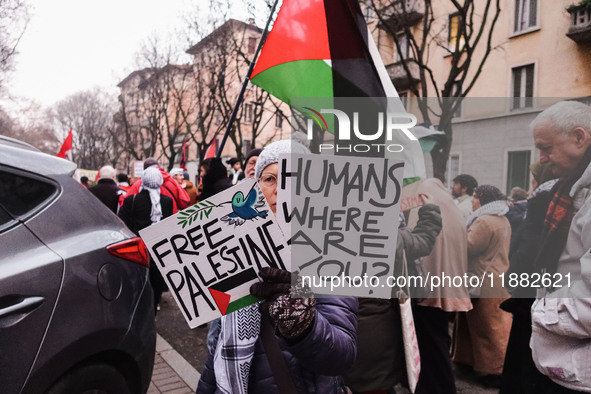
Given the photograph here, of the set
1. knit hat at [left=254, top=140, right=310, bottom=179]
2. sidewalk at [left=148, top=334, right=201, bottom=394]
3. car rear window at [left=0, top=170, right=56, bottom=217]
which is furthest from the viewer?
sidewalk at [left=148, top=334, right=201, bottom=394]

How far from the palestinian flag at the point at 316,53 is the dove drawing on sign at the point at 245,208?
0.85 meters

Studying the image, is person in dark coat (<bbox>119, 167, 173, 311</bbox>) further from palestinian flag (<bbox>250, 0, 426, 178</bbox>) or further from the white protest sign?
the white protest sign

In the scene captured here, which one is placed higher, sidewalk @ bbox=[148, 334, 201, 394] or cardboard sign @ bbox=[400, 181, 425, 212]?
cardboard sign @ bbox=[400, 181, 425, 212]

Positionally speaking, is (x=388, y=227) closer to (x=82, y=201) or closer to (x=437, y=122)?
(x=437, y=122)

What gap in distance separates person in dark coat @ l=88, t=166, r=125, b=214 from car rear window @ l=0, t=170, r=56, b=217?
4.25 m

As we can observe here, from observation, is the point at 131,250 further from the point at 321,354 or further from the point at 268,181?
the point at 321,354

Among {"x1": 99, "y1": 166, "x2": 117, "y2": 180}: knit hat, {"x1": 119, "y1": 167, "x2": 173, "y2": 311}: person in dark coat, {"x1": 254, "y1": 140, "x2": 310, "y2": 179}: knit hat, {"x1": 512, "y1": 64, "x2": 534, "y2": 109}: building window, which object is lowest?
{"x1": 119, "y1": 167, "x2": 173, "y2": 311}: person in dark coat

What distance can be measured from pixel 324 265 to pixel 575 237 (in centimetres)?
81

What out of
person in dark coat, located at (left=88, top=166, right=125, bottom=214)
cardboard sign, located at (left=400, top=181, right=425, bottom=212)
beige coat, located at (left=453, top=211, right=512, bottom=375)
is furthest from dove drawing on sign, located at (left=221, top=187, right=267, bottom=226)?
person in dark coat, located at (left=88, top=166, right=125, bottom=214)

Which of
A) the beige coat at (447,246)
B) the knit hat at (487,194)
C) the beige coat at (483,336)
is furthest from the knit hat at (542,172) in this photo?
the beige coat at (483,336)

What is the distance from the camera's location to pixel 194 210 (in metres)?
1.44

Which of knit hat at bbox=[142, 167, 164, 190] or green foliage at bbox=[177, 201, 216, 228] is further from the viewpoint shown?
knit hat at bbox=[142, 167, 164, 190]

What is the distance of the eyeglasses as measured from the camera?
1.69 meters

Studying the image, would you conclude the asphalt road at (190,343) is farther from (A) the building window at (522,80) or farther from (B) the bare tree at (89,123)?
(B) the bare tree at (89,123)
